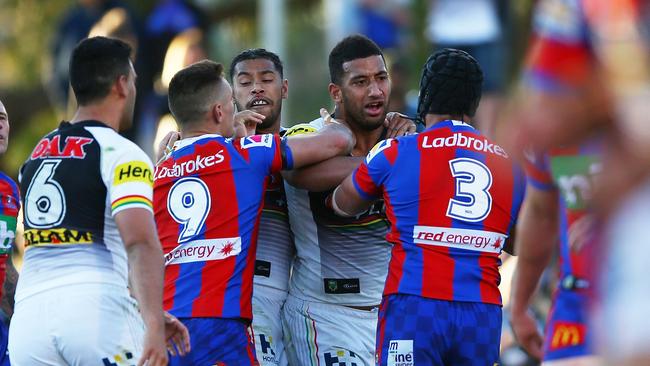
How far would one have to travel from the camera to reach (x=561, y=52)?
3.98 meters

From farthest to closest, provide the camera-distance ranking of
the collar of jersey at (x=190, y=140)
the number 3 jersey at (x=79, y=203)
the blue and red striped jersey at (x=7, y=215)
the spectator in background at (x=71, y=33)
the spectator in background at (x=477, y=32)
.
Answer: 1. the spectator in background at (x=71, y=33)
2. the spectator in background at (x=477, y=32)
3. the blue and red striped jersey at (x=7, y=215)
4. the collar of jersey at (x=190, y=140)
5. the number 3 jersey at (x=79, y=203)

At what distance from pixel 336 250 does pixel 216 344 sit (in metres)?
1.54

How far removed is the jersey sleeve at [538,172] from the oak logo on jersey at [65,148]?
7.92 ft

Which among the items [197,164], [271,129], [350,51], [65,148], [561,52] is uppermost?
[350,51]

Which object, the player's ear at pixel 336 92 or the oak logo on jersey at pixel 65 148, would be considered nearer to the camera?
the oak logo on jersey at pixel 65 148

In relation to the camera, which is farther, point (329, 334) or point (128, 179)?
point (329, 334)

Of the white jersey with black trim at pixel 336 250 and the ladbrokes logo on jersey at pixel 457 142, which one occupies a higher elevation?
the ladbrokes logo on jersey at pixel 457 142

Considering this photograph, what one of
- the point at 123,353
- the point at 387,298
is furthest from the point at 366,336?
the point at 123,353

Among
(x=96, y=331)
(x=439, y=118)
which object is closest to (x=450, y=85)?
(x=439, y=118)

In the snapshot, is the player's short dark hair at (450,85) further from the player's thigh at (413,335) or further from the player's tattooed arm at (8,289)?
the player's tattooed arm at (8,289)

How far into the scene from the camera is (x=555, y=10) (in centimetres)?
404

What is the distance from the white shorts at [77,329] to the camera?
6379 millimetres

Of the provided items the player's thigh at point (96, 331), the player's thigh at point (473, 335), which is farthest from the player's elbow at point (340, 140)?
the player's thigh at point (96, 331)

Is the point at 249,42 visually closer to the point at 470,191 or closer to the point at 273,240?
the point at 273,240
